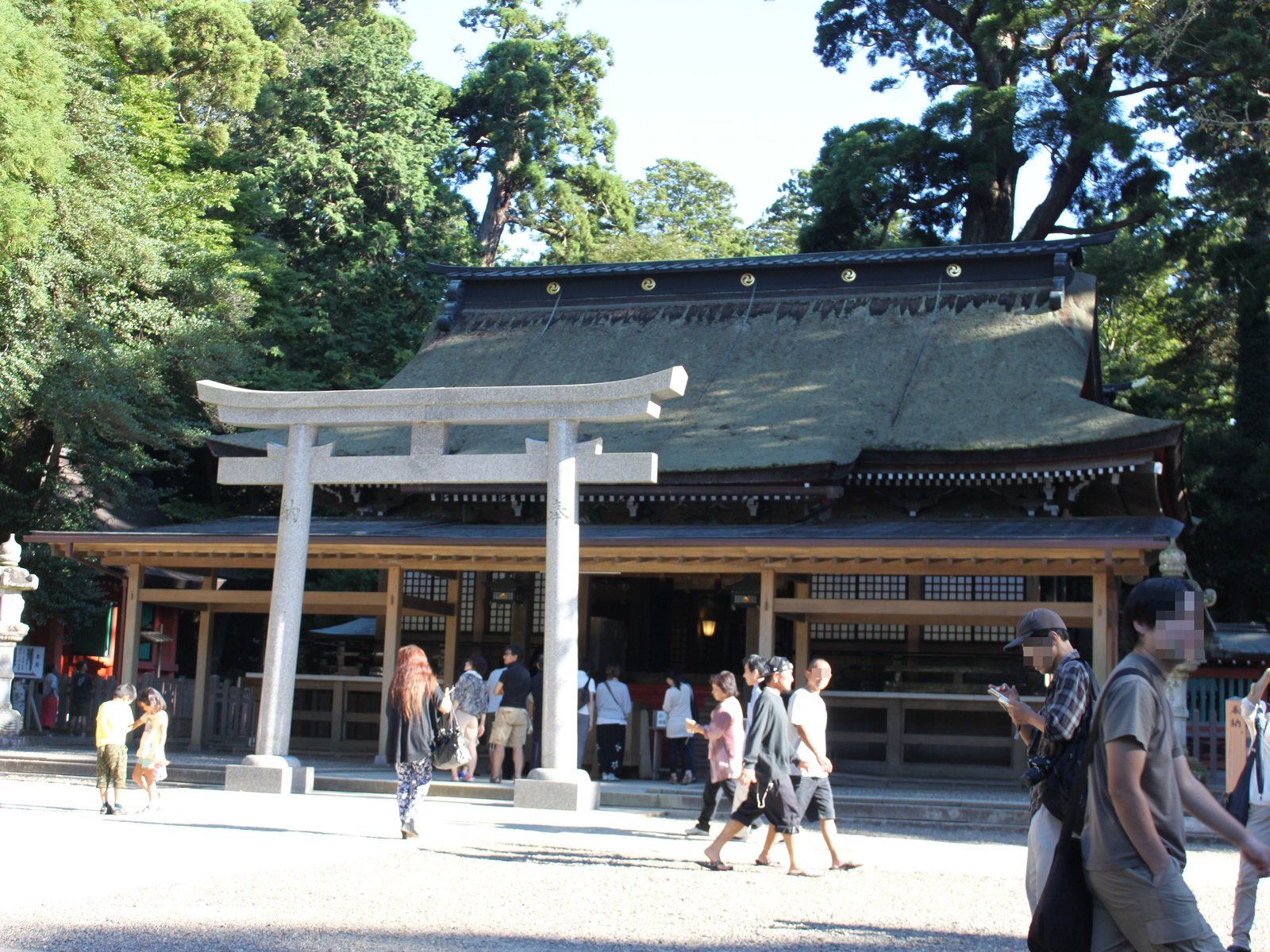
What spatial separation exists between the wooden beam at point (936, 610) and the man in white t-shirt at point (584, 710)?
2.34 metres

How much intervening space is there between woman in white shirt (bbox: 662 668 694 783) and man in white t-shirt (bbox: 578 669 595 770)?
822mm

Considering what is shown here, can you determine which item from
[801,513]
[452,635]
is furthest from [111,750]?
[801,513]

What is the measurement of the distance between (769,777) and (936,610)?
6.77m

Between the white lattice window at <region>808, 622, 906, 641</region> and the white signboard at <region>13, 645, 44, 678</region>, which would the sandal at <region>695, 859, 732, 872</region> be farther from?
the white signboard at <region>13, 645, 44, 678</region>

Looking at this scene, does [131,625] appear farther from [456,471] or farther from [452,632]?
[456,471]

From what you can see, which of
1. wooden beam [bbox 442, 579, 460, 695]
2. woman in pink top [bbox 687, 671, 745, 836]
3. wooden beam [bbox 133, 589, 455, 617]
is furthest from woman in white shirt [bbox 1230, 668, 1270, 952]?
wooden beam [bbox 442, 579, 460, 695]

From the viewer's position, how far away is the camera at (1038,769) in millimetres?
4707

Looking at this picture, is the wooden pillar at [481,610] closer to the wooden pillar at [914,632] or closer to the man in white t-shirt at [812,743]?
the wooden pillar at [914,632]

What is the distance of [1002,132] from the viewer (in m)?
29.5

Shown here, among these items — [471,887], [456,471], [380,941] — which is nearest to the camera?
[380,941]

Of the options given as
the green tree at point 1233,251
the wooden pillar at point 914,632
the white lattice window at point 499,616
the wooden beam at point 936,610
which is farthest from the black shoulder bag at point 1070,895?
the green tree at point 1233,251

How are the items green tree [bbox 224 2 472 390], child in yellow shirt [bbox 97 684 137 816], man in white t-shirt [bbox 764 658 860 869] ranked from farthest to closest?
green tree [bbox 224 2 472 390] → child in yellow shirt [bbox 97 684 137 816] → man in white t-shirt [bbox 764 658 860 869]

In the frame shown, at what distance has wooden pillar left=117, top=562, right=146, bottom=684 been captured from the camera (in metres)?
16.1

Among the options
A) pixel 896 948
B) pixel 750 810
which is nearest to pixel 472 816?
pixel 750 810
